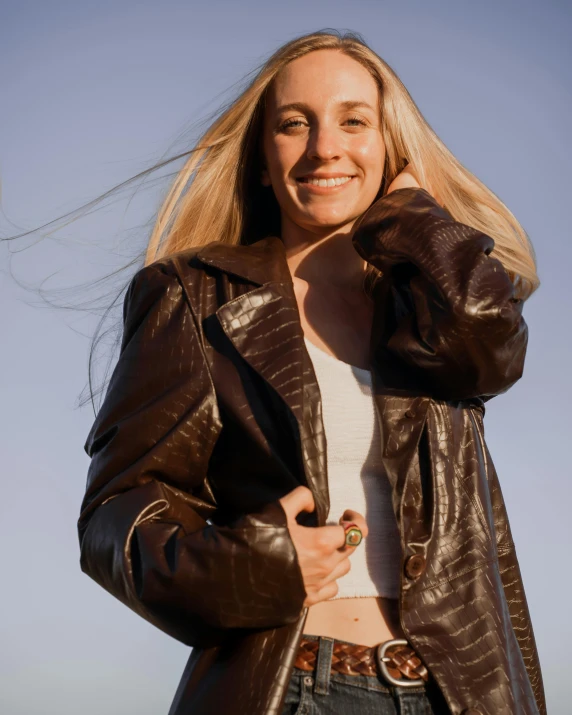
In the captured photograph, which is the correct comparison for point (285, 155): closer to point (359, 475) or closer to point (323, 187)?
point (323, 187)

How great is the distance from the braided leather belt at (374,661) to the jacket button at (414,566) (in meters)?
0.17

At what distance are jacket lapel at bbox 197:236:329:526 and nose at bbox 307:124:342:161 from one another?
12.9 inches

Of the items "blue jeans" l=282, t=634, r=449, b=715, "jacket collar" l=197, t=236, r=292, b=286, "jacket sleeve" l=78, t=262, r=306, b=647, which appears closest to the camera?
"jacket sleeve" l=78, t=262, r=306, b=647

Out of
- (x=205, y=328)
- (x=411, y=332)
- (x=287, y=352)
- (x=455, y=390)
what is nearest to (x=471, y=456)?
(x=455, y=390)

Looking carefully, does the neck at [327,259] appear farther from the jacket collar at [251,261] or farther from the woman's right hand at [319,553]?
the woman's right hand at [319,553]

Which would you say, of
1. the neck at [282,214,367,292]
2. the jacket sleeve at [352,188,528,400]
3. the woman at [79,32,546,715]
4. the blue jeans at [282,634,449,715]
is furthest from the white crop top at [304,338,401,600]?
the neck at [282,214,367,292]

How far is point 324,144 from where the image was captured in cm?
362

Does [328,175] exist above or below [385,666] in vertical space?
above

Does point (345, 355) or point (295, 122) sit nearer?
point (345, 355)

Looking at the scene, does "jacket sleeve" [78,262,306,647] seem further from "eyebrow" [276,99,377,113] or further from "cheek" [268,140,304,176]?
"eyebrow" [276,99,377,113]

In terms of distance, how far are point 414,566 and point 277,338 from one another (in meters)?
0.74

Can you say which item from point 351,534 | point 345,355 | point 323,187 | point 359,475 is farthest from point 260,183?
point 351,534

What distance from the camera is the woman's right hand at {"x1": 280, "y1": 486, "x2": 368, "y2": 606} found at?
268 centimetres

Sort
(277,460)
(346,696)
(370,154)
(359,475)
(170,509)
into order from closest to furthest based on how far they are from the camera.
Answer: (346,696) < (170,509) < (277,460) < (359,475) < (370,154)
